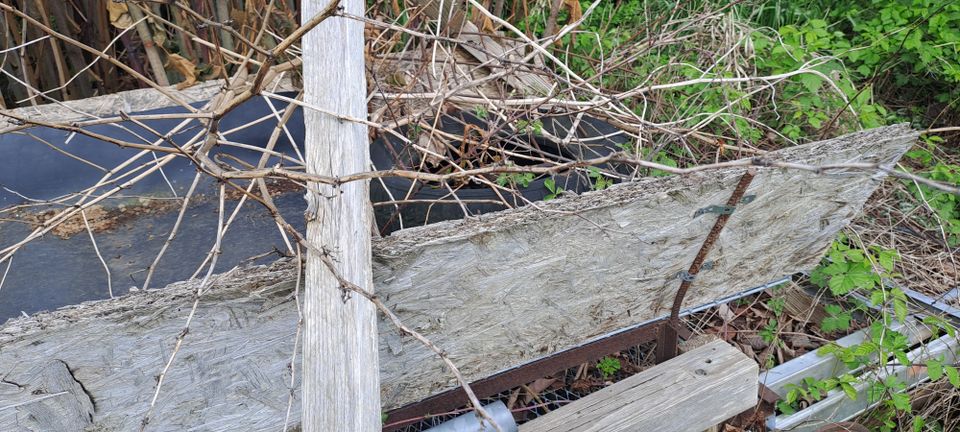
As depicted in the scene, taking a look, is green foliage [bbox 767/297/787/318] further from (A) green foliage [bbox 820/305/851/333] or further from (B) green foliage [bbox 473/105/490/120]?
(B) green foliage [bbox 473/105/490/120]

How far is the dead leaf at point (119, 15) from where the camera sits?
234 centimetres

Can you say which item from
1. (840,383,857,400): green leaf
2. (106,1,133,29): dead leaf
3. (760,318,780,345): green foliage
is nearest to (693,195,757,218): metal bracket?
(840,383,857,400): green leaf

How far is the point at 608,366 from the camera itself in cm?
182

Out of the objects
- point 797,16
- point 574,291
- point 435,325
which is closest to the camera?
point 435,325

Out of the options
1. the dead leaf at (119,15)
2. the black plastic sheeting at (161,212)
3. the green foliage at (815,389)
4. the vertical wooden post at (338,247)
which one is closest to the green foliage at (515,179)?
the black plastic sheeting at (161,212)

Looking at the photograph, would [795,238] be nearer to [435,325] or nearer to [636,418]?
[636,418]

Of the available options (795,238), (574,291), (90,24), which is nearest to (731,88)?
(795,238)

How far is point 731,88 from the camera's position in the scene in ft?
7.13

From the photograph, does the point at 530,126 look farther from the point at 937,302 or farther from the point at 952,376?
the point at 937,302

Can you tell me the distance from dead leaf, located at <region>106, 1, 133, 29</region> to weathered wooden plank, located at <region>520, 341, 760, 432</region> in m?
2.11

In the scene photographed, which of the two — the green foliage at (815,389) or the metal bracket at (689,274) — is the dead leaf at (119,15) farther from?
the green foliage at (815,389)

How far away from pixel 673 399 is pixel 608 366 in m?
0.46

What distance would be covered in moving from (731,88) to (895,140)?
2.58ft

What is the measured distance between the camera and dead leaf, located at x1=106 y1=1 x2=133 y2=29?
234 centimetres
